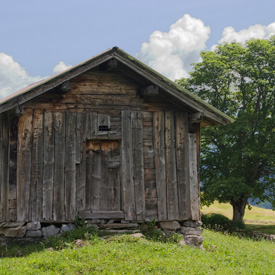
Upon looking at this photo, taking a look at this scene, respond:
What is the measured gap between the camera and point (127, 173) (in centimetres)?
1207

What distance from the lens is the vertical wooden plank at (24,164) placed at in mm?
11453

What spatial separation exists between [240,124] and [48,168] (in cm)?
1686

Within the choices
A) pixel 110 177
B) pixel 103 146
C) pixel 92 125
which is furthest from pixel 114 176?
pixel 92 125

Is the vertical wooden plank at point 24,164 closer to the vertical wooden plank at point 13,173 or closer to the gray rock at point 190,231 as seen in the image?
the vertical wooden plank at point 13,173

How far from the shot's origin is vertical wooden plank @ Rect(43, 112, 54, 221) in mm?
11555

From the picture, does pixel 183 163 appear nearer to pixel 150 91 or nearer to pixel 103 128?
pixel 150 91

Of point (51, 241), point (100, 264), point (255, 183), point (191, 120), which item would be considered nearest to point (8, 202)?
point (51, 241)

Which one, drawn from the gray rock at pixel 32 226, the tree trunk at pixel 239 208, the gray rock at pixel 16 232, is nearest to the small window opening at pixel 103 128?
the gray rock at pixel 32 226

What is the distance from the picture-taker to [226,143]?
25969 mm

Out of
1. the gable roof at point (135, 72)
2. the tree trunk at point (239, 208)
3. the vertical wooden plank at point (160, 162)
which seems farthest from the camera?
the tree trunk at point (239, 208)

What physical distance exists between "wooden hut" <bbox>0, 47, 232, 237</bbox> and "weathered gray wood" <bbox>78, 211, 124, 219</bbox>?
28 millimetres

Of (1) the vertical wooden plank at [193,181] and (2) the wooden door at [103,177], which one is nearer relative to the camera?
(2) the wooden door at [103,177]

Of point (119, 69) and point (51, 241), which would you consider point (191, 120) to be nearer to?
point (119, 69)

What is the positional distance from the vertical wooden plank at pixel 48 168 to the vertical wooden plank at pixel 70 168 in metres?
0.42
